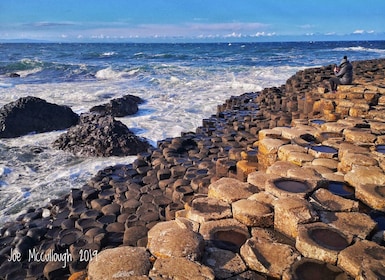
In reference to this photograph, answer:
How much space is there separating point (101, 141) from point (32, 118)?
126 inches

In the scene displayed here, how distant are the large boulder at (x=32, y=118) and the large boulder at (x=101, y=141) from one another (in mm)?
1788

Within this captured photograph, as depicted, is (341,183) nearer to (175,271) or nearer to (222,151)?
(175,271)

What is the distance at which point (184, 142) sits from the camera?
7027mm

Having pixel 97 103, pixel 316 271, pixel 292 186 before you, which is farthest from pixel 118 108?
pixel 316 271

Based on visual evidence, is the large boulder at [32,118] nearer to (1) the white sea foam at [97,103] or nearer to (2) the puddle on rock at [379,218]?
(1) the white sea foam at [97,103]

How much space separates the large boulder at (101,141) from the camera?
7.58m

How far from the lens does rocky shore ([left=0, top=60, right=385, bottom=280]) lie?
7.69ft

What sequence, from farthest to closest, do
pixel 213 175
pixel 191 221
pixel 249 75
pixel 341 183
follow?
pixel 249 75 → pixel 213 175 → pixel 341 183 → pixel 191 221

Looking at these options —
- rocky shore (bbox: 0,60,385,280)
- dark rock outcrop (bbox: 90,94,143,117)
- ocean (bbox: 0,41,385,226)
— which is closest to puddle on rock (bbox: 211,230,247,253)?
rocky shore (bbox: 0,60,385,280)

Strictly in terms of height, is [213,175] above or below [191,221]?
below

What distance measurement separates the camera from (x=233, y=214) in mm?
2990

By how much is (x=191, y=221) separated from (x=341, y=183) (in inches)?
63.0

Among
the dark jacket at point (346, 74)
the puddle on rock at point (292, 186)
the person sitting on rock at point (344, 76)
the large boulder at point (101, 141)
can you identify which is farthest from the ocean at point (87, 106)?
the dark jacket at point (346, 74)

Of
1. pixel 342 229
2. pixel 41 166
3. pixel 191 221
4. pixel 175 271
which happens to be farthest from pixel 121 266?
pixel 41 166
